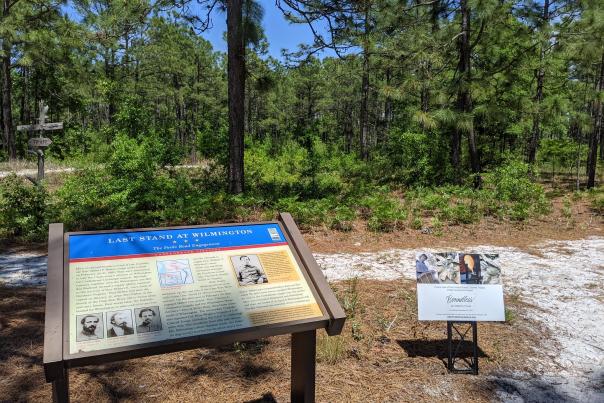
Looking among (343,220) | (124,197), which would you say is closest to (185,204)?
(124,197)

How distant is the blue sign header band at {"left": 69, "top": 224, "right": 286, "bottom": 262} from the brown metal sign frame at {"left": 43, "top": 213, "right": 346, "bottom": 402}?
0.08 meters

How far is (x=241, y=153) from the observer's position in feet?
32.0

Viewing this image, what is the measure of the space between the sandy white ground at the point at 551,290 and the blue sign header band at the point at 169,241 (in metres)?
1.94

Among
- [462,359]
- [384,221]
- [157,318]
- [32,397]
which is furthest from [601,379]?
[384,221]

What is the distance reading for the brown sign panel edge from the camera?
6.40ft

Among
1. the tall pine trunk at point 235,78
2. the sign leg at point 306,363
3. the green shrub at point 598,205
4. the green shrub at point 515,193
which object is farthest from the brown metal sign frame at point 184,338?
the green shrub at point 598,205

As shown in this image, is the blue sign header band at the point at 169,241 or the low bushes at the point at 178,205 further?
the low bushes at the point at 178,205

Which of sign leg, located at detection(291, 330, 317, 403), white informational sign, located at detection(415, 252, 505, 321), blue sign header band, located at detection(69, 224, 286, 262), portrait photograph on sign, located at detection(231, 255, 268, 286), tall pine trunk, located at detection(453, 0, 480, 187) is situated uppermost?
tall pine trunk, located at detection(453, 0, 480, 187)

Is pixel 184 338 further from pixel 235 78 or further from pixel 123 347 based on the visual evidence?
pixel 235 78

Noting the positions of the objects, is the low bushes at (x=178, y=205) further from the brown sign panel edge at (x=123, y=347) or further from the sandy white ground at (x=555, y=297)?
the brown sign panel edge at (x=123, y=347)

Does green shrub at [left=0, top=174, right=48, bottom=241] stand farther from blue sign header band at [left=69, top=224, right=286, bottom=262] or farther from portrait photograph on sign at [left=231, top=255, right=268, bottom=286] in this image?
portrait photograph on sign at [left=231, top=255, right=268, bottom=286]

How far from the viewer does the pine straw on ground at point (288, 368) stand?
294 centimetres

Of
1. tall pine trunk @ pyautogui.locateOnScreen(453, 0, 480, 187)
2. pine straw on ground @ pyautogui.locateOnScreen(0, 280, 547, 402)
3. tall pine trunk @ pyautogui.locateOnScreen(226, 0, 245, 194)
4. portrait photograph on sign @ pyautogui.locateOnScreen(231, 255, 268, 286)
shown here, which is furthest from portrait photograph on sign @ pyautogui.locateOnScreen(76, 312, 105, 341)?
tall pine trunk @ pyautogui.locateOnScreen(453, 0, 480, 187)

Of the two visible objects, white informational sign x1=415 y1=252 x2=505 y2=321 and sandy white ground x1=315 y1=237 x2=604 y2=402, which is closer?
sandy white ground x1=315 y1=237 x2=604 y2=402
